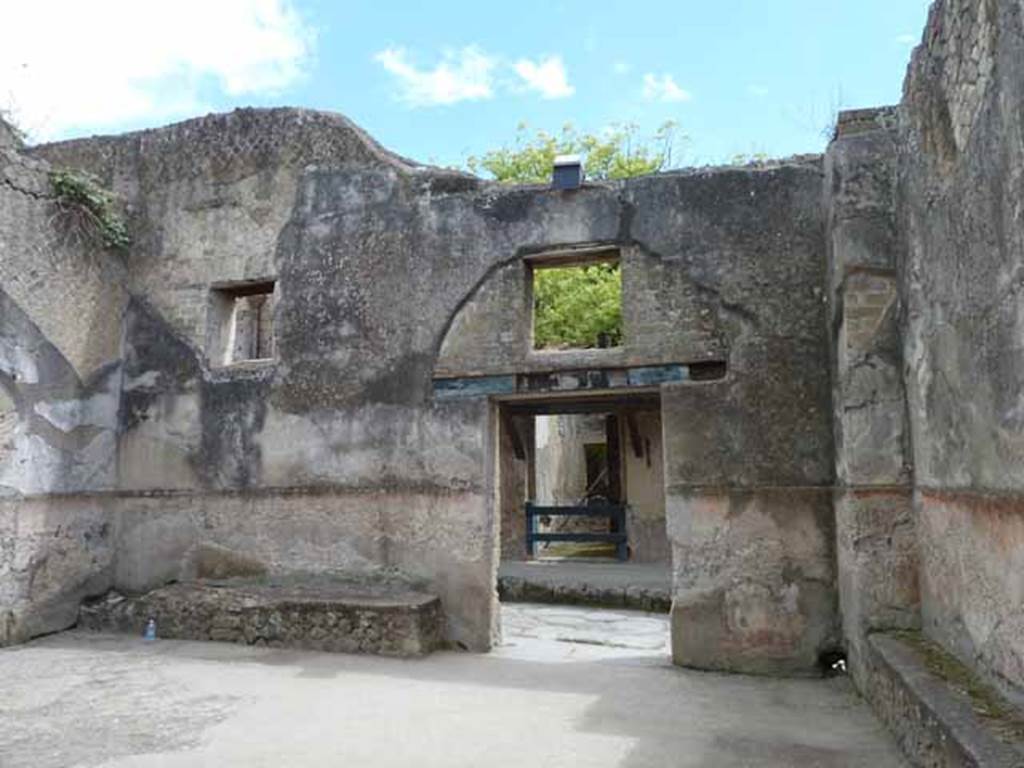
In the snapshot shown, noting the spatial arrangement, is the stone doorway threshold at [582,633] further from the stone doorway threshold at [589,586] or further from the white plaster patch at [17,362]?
the white plaster patch at [17,362]

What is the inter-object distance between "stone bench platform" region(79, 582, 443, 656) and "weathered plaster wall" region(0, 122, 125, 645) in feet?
1.76

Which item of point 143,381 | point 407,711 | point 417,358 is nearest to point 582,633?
point 417,358

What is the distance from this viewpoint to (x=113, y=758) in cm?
371

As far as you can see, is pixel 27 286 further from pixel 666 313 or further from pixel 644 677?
pixel 644 677

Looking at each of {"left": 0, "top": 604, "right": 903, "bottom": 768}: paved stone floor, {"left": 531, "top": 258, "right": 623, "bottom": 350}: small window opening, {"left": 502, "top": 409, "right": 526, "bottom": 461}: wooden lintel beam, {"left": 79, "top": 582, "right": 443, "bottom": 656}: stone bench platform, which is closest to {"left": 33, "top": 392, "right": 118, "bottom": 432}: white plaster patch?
{"left": 79, "top": 582, "right": 443, "bottom": 656}: stone bench platform

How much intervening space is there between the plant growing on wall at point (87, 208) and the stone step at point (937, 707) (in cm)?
716

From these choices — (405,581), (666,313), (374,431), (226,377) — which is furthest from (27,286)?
(666,313)

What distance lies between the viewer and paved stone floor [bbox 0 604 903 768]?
3758mm

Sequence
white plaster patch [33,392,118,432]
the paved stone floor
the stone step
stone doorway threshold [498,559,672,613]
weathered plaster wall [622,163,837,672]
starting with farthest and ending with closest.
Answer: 1. stone doorway threshold [498,559,672,613]
2. white plaster patch [33,392,118,432]
3. weathered plaster wall [622,163,837,672]
4. the paved stone floor
5. the stone step

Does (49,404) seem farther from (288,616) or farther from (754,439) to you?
(754,439)

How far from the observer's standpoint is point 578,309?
50.9 feet

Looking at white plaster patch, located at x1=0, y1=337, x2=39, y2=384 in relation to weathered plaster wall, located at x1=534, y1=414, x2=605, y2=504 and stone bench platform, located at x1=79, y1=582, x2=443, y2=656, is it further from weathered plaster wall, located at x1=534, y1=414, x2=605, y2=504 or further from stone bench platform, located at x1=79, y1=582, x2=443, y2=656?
weathered plaster wall, located at x1=534, y1=414, x2=605, y2=504

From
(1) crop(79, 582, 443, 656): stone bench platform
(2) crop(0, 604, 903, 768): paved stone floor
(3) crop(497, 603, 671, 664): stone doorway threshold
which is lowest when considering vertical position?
(3) crop(497, 603, 671, 664): stone doorway threshold

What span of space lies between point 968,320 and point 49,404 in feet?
22.6
